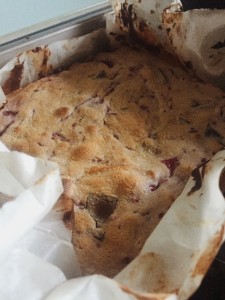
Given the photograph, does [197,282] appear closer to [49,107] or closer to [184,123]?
[184,123]

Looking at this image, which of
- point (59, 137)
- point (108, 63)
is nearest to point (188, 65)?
point (108, 63)

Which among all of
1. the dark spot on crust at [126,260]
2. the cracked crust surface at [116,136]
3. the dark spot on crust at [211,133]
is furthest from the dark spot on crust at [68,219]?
the dark spot on crust at [211,133]

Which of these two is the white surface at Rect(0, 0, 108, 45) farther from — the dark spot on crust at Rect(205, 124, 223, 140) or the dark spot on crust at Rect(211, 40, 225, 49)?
the dark spot on crust at Rect(205, 124, 223, 140)

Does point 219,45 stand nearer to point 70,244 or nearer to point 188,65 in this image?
point 188,65

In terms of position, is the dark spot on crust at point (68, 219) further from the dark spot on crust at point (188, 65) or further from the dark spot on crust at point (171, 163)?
the dark spot on crust at point (188, 65)

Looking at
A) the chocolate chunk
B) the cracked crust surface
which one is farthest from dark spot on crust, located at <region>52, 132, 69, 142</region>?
the chocolate chunk

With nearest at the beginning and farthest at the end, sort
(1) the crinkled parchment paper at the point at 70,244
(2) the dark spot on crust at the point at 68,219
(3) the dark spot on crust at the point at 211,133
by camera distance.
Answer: (1) the crinkled parchment paper at the point at 70,244 → (2) the dark spot on crust at the point at 68,219 → (3) the dark spot on crust at the point at 211,133

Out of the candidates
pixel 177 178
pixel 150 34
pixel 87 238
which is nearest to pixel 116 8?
pixel 150 34
